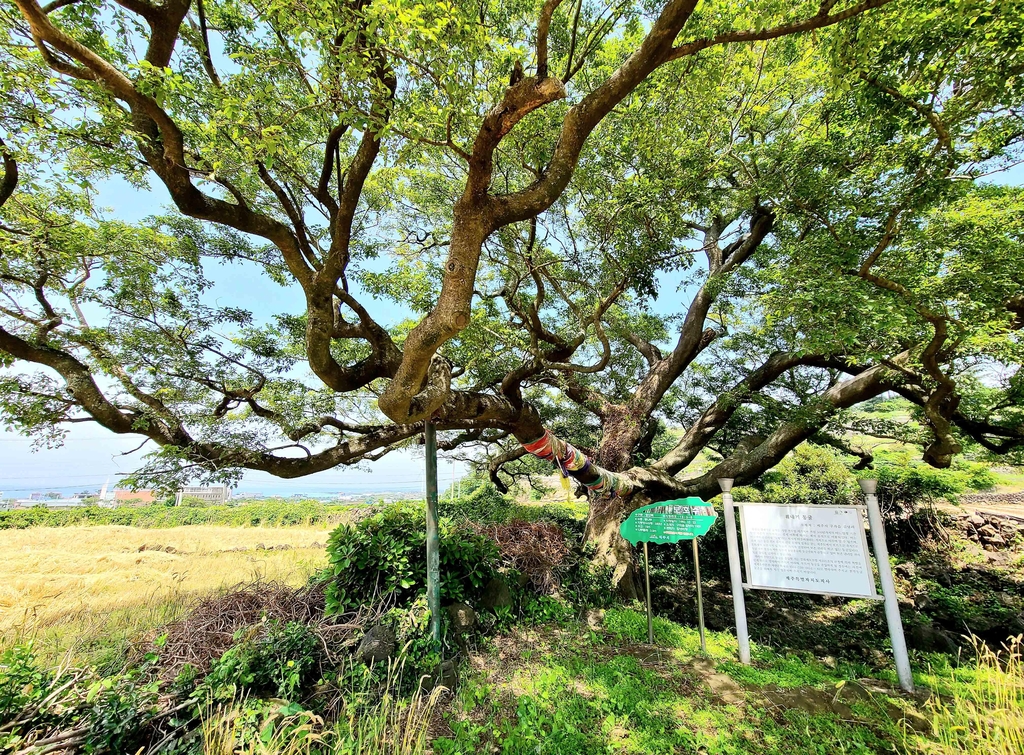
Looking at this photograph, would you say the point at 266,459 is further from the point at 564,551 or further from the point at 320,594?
the point at 564,551

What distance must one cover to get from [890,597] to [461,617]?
4078mm

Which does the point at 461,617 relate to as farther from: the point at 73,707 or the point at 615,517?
the point at 615,517

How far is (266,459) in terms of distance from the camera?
450cm

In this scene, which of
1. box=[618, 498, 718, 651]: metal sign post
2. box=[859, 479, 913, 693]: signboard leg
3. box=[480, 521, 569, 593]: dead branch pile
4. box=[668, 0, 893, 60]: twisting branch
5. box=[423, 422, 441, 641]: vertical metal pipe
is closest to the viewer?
box=[668, 0, 893, 60]: twisting branch

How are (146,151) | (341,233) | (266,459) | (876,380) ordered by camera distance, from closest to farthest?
(146,151) → (341,233) → (266,459) → (876,380)

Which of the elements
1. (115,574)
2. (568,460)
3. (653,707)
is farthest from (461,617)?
(115,574)

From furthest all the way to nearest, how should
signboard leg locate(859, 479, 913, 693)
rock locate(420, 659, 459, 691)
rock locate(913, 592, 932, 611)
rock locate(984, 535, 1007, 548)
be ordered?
rock locate(984, 535, 1007, 548) → rock locate(913, 592, 932, 611) → signboard leg locate(859, 479, 913, 693) → rock locate(420, 659, 459, 691)

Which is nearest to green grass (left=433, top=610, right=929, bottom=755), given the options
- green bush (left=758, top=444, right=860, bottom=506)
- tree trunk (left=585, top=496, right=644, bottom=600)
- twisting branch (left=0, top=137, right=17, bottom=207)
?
tree trunk (left=585, top=496, right=644, bottom=600)

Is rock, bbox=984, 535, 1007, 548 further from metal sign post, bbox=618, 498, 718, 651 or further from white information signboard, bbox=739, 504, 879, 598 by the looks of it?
metal sign post, bbox=618, 498, 718, 651

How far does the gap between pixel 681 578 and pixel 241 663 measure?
695 cm

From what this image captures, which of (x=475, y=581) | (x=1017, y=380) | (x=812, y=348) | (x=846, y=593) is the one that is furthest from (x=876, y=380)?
(x=475, y=581)

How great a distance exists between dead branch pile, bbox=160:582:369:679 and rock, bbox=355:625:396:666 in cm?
11

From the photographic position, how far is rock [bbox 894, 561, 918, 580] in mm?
6950

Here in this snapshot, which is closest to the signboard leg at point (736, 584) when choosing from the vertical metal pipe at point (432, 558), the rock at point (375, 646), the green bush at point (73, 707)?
the vertical metal pipe at point (432, 558)
